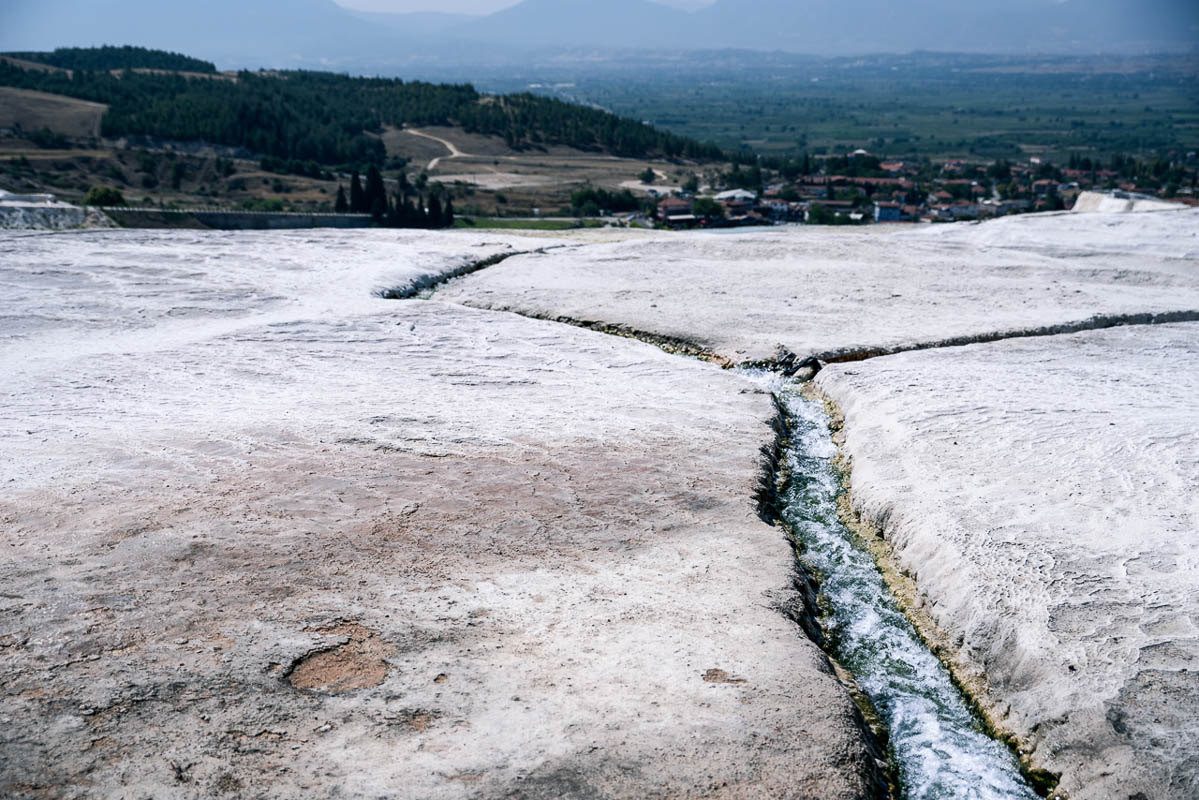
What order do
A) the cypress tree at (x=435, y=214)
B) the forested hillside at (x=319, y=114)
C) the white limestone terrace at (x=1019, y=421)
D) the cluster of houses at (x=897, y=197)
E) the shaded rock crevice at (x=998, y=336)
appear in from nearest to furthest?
the white limestone terrace at (x=1019, y=421) → the shaded rock crevice at (x=998, y=336) → the cypress tree at (x=435, y=214) → the cluster of houses at (x=897, y=197) → the forested hillside at (x=319, y=114)

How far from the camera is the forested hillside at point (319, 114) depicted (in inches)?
4375

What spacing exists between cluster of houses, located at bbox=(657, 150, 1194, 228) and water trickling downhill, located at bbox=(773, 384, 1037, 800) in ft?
155

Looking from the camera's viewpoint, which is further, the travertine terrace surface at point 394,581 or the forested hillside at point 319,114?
the forested hillside at point 319,114

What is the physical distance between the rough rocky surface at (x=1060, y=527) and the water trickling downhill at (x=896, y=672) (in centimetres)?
42

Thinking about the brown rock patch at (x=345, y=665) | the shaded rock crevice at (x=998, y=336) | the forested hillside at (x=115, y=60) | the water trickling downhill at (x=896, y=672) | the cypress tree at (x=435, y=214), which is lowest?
the water trickling downhill at (x=896, y=672)

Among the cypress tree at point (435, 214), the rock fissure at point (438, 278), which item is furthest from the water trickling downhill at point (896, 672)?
the cypress tree at point (435, 214)

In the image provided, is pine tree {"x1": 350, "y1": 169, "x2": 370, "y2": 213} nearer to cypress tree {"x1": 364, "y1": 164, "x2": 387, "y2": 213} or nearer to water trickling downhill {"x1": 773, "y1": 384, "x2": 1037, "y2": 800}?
cypress tree {"x1": 364, "y1": 164, "x2": 387, "y2": 213}

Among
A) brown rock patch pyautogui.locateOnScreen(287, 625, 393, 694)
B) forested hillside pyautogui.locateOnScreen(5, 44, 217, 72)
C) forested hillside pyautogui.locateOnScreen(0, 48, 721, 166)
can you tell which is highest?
forested hillside pyautogui.locateOnScreen(5, 44, 217, 72)

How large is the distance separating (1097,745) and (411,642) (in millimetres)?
6457

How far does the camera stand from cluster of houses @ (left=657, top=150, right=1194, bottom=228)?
239 feet

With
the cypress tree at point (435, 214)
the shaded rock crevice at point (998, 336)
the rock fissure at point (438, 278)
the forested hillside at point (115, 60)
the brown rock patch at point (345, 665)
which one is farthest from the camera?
the forested hillside at point (115, 60)

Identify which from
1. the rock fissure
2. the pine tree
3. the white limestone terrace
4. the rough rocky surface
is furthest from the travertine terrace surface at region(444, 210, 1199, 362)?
the pine tree

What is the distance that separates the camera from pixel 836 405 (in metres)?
17.7

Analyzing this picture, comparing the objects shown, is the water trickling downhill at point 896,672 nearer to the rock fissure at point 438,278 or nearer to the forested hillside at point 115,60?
the rock fissure at point 438,278
